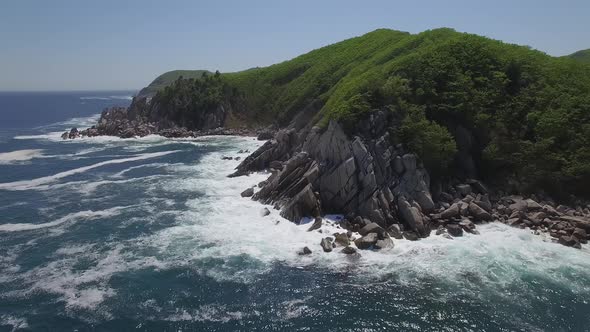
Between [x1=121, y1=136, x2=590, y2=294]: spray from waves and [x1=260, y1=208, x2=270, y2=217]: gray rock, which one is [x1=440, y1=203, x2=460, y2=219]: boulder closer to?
[x1=121, y1=136, x2=590, y2=294]: spray from waves

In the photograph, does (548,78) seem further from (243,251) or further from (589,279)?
(243,251)

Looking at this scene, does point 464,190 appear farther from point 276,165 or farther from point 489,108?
point 276,165

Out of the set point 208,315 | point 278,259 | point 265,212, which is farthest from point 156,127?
point 208,315

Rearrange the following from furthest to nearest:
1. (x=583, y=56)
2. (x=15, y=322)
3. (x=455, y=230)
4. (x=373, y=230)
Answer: (x=583, y=56), (x=455, y=230), (x=373, y=230), (x=15, y=322)

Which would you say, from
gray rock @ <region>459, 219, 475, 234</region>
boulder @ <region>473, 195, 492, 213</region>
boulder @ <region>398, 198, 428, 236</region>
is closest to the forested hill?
boulder @ <region>473, 195, 492, 213</region>

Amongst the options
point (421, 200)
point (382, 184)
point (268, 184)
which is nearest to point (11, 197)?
point (268, 184)

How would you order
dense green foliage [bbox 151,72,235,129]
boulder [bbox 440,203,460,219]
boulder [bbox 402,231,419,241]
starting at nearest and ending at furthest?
boulder [bbox 402,231,419,241] < boulder [bbox 440,203,460,219] < dense green foliage [bbox 151,72,235,129]

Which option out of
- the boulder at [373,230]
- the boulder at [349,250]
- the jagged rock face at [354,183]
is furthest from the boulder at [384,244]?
the jagged rock face at [354,183]
